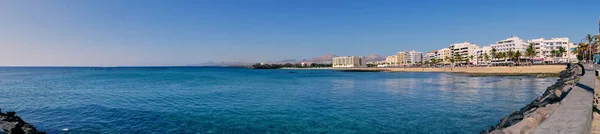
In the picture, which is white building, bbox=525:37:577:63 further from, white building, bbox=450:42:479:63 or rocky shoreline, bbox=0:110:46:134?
rocky shoreline, bbox=0:110:46:134

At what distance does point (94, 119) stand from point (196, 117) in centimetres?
527

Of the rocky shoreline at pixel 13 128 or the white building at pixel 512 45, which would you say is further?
the white building at pixel 512 45

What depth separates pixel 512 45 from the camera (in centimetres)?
11400

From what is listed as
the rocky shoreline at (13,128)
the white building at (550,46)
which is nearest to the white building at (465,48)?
the white building at (550,46)

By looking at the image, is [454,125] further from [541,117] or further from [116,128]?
[116,128]

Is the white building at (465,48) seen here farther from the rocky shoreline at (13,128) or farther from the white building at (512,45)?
the rocky shoreline at (13,128)

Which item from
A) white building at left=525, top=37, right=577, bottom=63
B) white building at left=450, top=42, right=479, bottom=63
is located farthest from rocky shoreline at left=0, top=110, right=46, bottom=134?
white building at left=450, top=42, right=479, bottom=63

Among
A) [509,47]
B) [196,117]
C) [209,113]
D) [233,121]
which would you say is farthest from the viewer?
[509,47]

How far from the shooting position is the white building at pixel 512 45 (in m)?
112

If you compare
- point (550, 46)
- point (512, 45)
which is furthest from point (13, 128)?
point (550, 46)

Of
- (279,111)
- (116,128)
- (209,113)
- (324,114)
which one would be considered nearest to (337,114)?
(324,114)

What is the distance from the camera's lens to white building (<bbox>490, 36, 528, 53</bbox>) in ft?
368

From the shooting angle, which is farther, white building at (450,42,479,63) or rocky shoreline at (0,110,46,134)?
white building at (450,42,479,63)

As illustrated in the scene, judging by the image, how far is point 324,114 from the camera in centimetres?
1574
